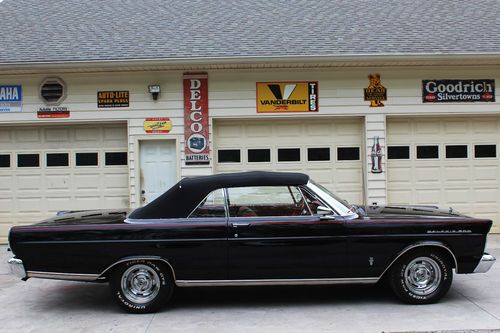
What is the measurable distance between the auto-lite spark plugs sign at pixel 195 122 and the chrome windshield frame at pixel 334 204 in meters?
4.72

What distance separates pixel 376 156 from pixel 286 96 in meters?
2.27

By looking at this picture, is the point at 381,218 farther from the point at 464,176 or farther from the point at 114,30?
the point at 114,30

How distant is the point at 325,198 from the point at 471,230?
5.63ft

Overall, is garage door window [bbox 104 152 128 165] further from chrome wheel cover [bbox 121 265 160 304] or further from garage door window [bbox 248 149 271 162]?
chrome wheel cover [bbox 121 265 160 304]

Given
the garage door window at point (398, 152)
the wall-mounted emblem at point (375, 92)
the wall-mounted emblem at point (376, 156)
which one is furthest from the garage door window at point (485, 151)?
the wall-mounted emblem at point (375, 92)

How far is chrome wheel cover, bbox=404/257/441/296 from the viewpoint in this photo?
573 cm

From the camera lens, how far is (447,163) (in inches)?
422

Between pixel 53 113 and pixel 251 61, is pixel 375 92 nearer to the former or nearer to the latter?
pixel 251 61

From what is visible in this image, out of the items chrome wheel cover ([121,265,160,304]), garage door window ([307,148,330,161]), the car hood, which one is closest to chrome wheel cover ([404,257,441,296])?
the car hood

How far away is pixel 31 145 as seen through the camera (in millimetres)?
10641

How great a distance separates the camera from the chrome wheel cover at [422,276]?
5.73 m

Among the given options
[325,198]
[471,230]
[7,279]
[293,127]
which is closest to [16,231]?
[7,279]

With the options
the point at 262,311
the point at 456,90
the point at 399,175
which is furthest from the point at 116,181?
the point at 456,90

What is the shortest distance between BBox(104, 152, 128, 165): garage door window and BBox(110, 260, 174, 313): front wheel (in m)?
5.30
